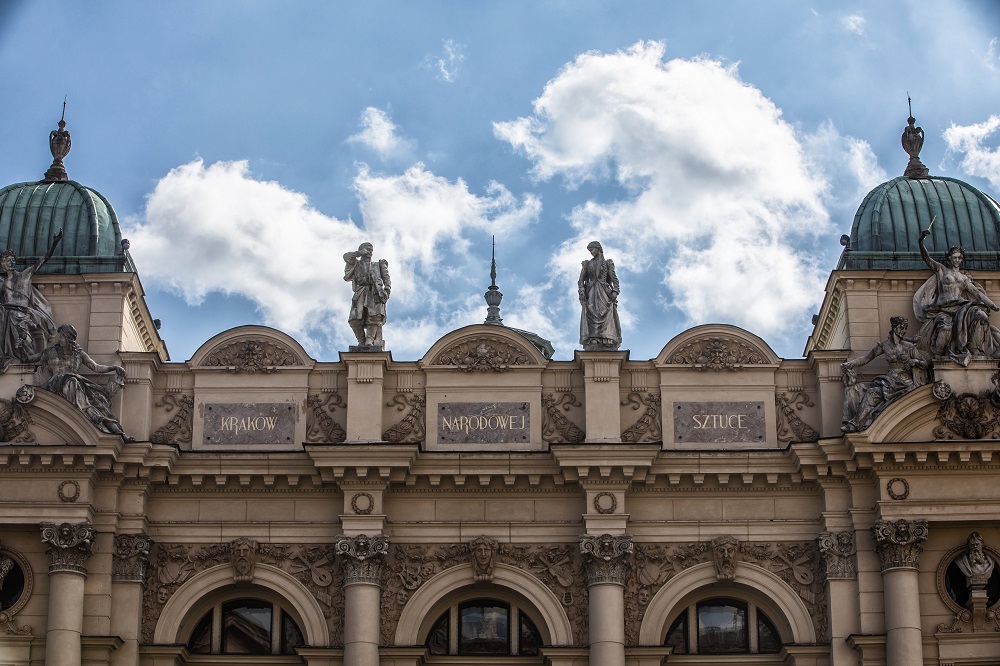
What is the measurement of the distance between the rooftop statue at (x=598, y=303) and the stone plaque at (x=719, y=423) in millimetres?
1717

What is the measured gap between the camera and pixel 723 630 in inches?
1231

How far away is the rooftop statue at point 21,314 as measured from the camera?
31469mm

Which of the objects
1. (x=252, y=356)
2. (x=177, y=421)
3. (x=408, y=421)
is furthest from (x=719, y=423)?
(x=177, y=421)

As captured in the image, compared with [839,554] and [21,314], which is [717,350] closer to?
[839,554]

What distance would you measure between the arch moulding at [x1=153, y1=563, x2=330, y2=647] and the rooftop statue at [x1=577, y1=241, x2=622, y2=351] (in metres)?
6.53

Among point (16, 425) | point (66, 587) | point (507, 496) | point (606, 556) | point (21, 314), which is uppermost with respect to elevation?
point (21, 314)

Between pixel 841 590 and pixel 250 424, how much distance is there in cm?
1054

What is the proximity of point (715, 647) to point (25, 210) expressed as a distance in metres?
15.1

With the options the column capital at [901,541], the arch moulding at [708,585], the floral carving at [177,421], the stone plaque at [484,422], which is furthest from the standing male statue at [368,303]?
the column capital at [901,541]

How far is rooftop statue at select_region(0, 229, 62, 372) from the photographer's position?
31469mm

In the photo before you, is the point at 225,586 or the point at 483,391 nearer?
the point at 225,586

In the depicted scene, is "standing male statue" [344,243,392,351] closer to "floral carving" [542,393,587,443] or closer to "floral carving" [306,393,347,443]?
"floral carving" [306,393,347,443]

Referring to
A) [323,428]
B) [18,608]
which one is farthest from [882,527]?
[18,608]

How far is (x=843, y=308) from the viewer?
3262 centimetres
